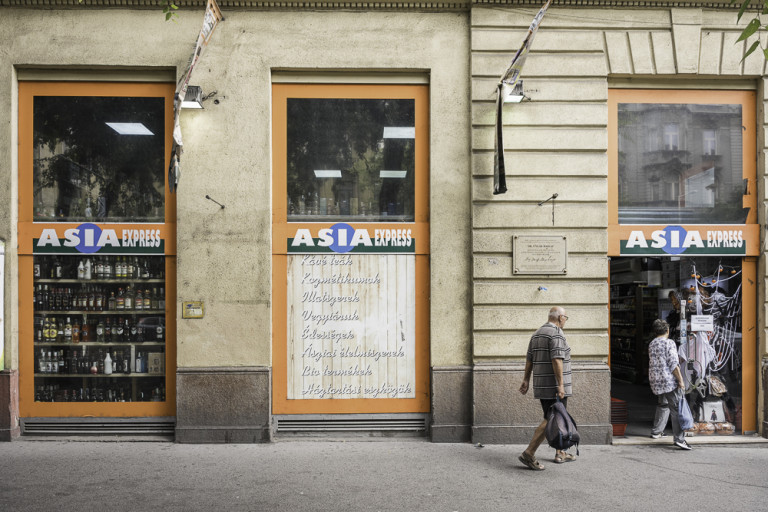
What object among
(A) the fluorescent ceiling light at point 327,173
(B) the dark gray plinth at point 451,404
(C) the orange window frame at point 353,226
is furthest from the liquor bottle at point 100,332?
(B) the dark gray plinth at point 451,404

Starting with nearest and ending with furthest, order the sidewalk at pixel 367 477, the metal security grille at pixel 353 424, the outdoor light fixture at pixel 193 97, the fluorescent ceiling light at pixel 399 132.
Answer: the sidewalk at pixel 367 477, the outdoor light fixture at pixel 193 97, the metal security grille at pixel 353 424, the fluorescent ceiling light at pixel 399 132

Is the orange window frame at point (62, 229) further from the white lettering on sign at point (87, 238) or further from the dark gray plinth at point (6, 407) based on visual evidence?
the dark gray plinth at point (6, 407)

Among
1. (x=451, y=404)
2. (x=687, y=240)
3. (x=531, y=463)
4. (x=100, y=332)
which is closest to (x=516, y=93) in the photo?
(x=687, y=240)

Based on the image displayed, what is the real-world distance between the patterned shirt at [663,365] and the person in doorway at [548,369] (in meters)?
2.04

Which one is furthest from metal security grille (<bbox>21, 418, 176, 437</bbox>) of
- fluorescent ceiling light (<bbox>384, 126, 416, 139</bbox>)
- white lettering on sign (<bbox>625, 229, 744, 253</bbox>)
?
white lettering on sign (<bbox>625, 229, 744, 253</bbox>)

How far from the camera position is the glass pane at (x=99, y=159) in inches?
305

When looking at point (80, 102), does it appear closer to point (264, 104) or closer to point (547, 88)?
point (264, 104)

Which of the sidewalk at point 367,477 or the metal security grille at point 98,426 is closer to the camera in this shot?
the sidewalk at point 367,477

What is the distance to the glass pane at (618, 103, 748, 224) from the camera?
7.92 metres

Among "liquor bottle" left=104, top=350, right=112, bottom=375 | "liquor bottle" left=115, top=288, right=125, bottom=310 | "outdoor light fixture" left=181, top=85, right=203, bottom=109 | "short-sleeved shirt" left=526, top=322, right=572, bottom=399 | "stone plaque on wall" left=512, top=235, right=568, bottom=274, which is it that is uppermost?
"outdoor light fixture" left=181, top=85, right=203, bottom=109

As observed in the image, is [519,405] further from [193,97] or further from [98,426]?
[193,97]

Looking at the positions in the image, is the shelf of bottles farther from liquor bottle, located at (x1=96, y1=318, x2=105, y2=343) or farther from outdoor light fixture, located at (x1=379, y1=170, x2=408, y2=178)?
outdoor light fixture, located at (x1=379, y1=170, x2=408, y2=178)

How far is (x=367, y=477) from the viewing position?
5.98 metres

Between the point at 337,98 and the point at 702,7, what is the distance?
5.64 m
